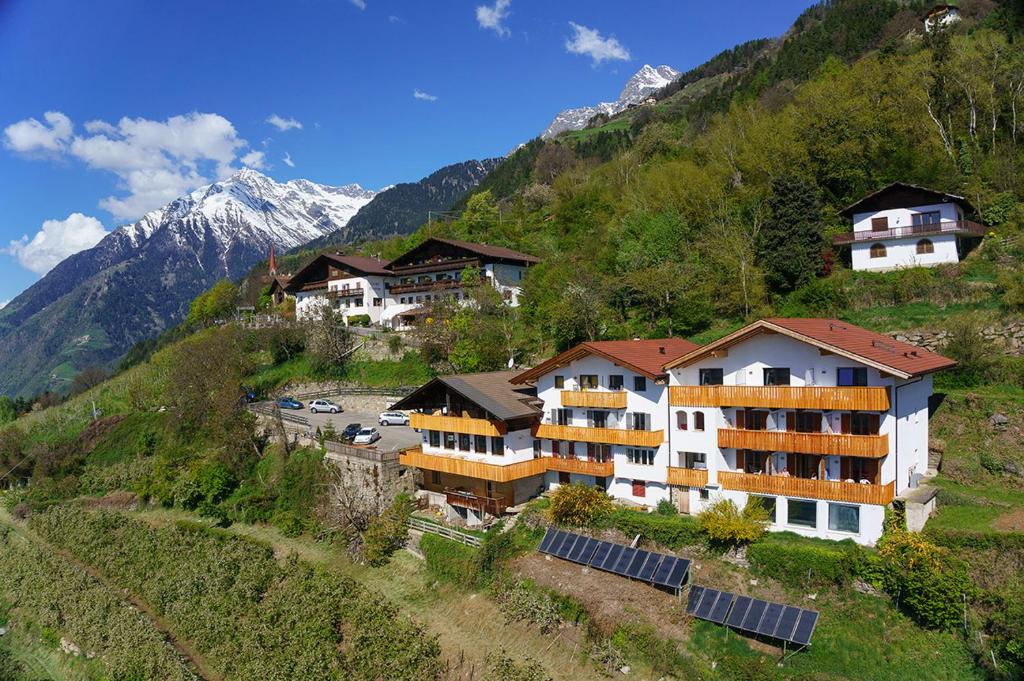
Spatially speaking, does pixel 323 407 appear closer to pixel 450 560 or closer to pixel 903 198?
pixel 450 560

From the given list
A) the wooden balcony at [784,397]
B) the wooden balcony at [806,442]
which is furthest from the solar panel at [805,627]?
the wooden balcony at [784,397]

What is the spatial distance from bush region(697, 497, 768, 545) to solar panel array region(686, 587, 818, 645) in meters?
2.28

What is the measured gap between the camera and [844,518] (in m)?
25.0

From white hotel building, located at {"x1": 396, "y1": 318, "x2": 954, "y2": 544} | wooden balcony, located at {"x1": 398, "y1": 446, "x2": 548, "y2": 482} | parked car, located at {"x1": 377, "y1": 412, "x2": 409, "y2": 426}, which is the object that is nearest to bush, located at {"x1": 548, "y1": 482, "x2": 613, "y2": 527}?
white hotel building, located at {"x1": 396, "y1": 318, "x2": 954, "y2": 544}

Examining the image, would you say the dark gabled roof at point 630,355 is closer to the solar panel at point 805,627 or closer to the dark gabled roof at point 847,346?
the dark gabled roof at point 847,346

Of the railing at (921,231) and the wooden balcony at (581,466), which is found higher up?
the railing at (921,231)

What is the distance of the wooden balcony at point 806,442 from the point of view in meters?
24.2

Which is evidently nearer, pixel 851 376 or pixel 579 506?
pixel 851 376

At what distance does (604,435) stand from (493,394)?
6.62m

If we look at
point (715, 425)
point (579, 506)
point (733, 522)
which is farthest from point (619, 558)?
point (715, 425)

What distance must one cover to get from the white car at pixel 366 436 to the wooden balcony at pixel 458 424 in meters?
7.65

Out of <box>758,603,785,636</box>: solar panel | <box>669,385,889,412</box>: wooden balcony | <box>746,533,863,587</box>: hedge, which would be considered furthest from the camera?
<box>669,385,889,412</box>: wooden balcony

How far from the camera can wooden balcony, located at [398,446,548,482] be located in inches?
1288

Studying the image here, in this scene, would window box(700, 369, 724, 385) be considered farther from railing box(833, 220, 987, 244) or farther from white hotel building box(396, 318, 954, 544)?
railing box(833, 220, 987, 244)
